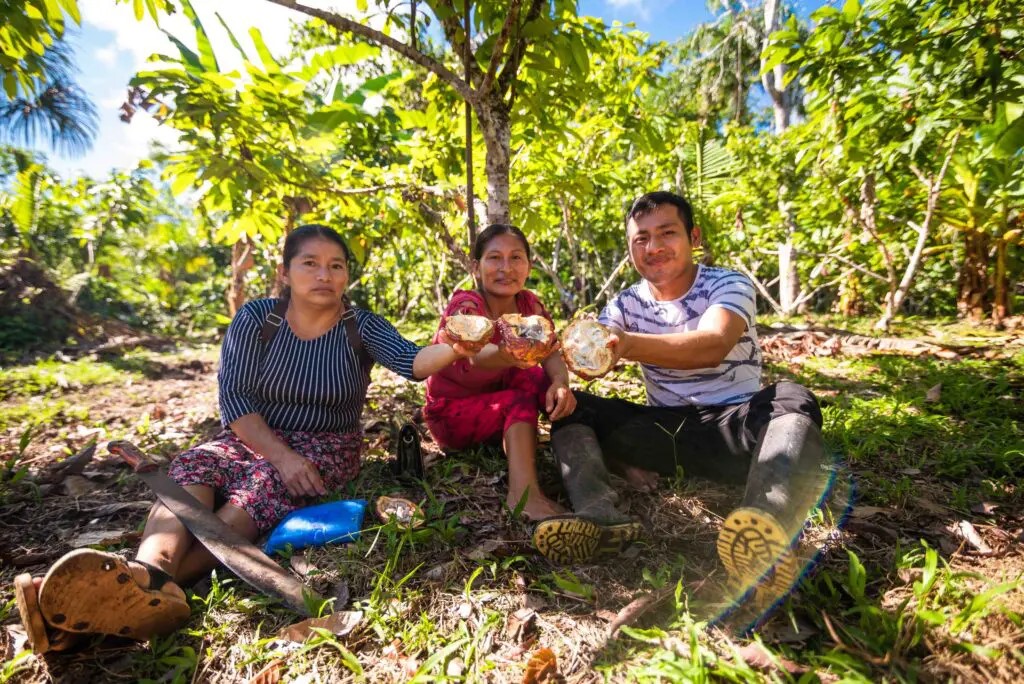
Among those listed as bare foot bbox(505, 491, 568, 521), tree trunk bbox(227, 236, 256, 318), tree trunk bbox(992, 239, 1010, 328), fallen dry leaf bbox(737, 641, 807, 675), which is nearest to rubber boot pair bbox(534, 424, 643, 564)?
bare foot bbox(505, 491, 568, 521)

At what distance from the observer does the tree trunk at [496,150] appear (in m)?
2.72

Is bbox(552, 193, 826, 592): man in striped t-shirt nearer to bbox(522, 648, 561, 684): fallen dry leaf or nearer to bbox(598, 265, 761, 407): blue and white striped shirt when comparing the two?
bbox(598, 265, 761, 407): blue and white striped shirt

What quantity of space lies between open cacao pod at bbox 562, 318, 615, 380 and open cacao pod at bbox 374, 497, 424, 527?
896 mm

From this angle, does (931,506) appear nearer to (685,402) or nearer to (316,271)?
(685,402)

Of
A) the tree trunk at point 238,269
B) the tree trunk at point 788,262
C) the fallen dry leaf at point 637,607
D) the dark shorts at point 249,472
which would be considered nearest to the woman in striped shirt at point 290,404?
the dark shorts at point 249,472

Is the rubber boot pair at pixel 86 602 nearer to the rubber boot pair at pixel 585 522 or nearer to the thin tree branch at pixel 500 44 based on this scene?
the rubber boot pair at pixel 585 522

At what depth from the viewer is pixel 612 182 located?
626cm

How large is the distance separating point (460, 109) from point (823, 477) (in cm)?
313

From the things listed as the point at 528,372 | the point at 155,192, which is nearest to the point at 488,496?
the point at 528,372

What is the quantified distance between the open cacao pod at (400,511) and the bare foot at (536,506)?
15.2 inches

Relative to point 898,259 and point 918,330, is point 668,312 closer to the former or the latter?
point 918,330

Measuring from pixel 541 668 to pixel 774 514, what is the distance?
2.71 ft

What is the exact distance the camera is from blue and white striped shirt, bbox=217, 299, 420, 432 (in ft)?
7.41

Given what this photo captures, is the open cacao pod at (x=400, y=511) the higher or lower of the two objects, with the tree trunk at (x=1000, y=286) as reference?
lower
